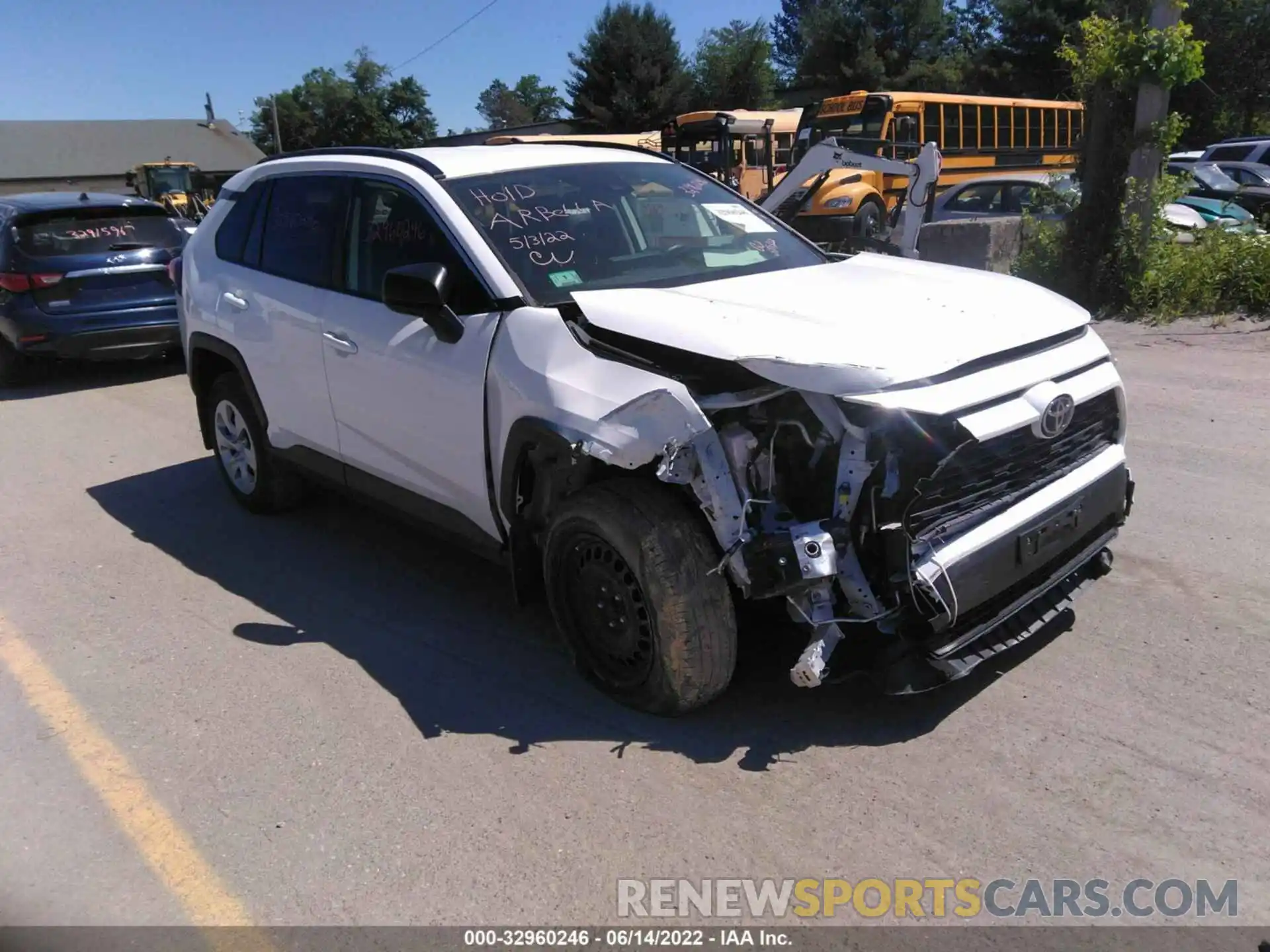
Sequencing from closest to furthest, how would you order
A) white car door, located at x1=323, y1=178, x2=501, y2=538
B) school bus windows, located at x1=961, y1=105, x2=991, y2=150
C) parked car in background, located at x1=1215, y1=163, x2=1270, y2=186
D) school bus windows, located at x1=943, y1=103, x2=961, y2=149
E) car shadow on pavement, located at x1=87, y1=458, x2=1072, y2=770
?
car shadow on pavement, located at x1=87, y1=458, x2=1072, y2=770 < white car door, located at x1=323, y1=178, x2=501, y2=538 < parked car in background, located at x1=1215, y1=163, x2=1270, y2=186 < school bus windows, located at x1=943, y1=103, x2=961, y2=149 < school bus windows, located at x1=961, y1=105, x2=991, y2=150

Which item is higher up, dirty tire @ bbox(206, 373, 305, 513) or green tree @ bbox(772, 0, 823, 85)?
green tree @ bbox(772, 0, 823, 85)

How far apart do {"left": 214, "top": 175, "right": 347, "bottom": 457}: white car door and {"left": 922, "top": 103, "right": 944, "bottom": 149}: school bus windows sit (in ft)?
65.6

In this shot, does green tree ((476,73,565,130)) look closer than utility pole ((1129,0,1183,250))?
No

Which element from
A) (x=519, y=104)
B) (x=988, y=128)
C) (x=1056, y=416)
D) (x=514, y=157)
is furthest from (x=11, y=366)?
(x=519, y=104)

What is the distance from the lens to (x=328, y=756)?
11.7 feet

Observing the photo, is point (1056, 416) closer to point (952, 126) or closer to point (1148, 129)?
point (1148, 129)

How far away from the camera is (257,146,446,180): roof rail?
4.36 m

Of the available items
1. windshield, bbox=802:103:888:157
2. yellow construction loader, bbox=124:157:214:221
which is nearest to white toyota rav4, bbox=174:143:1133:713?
windshield, bbox=802:103:888:157

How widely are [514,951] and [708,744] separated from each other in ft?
3.36

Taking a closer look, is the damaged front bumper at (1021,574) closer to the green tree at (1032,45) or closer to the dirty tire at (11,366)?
the dirty tire at (11,366)

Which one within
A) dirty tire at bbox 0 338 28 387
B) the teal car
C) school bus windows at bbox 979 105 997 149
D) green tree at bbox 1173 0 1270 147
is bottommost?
dirty tire at bbox 0 338 28 387

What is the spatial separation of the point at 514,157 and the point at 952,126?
21.7 metres

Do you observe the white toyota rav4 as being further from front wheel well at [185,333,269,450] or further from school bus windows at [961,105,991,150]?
school bus windows at [961,105,991,150]

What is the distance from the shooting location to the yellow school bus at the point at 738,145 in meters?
23.3
